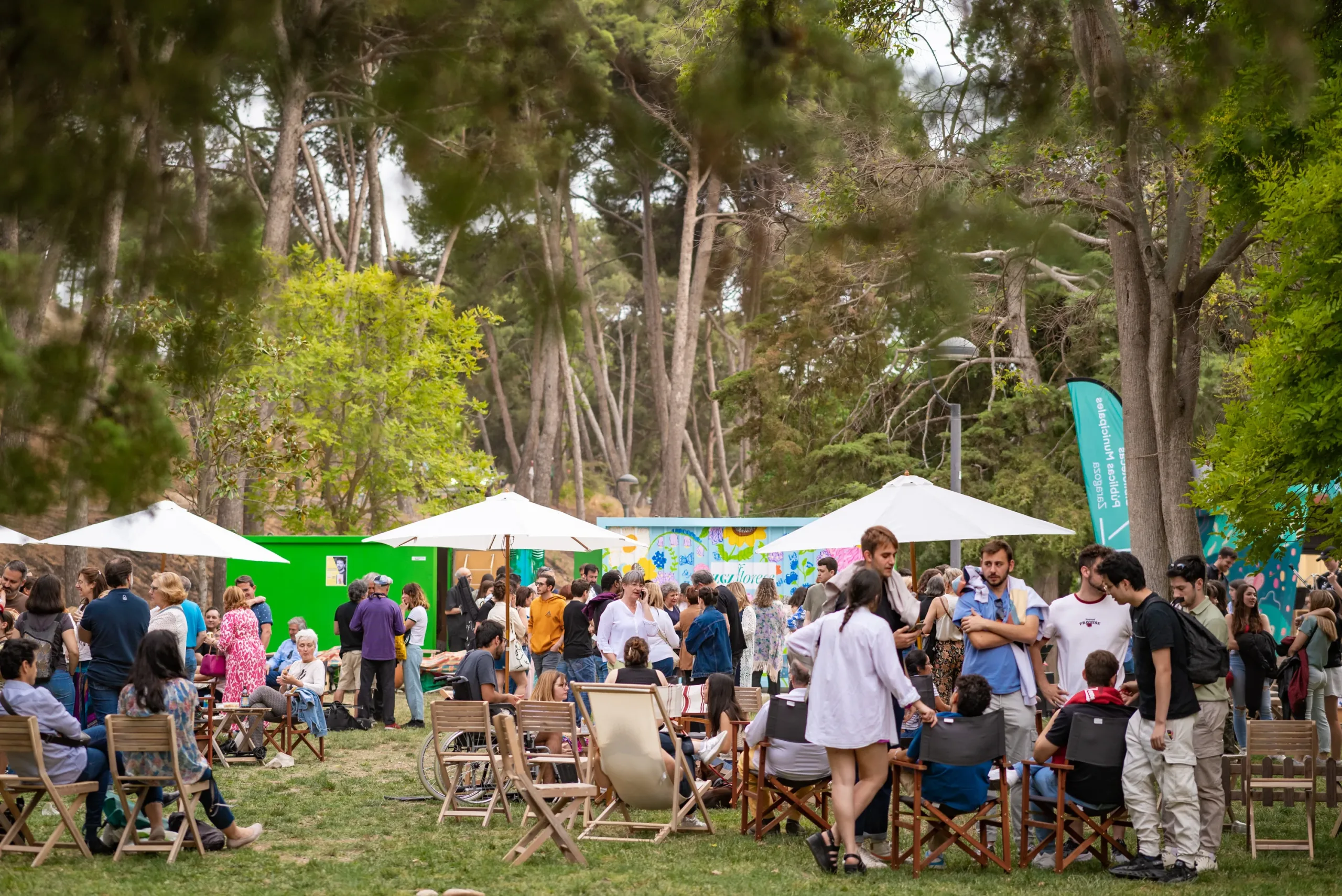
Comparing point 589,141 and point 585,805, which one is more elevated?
point 589,141

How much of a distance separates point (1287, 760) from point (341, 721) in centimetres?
939

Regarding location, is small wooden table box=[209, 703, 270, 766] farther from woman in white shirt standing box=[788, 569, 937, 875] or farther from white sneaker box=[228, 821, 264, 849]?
woman in white shirt standing box=[788, 569, 937, 875]

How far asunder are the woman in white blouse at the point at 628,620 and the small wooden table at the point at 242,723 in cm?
296

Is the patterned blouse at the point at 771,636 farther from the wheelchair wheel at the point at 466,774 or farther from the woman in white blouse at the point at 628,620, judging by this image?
the wheelchair wheel at the point at 466,774

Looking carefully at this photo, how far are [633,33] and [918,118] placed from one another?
4.34 ft

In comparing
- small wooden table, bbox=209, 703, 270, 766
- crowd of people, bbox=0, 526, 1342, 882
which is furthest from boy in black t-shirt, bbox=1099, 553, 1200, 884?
small wooden table, bbox=209, 703, 270, 766

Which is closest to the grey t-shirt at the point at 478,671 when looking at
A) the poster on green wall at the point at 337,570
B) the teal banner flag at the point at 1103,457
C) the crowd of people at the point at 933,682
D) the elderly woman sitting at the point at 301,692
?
the crowd of people at the point at 933,682

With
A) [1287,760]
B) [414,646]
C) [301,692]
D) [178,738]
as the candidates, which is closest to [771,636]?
[414,646]

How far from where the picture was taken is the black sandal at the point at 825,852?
685cm

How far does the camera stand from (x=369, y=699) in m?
13.7

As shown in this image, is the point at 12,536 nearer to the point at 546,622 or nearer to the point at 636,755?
the point at 546,622

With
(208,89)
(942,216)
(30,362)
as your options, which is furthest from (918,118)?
(30,362)

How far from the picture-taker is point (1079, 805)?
6805mm

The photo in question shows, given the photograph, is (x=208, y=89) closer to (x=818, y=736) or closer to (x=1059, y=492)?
(x=818, y=736)
